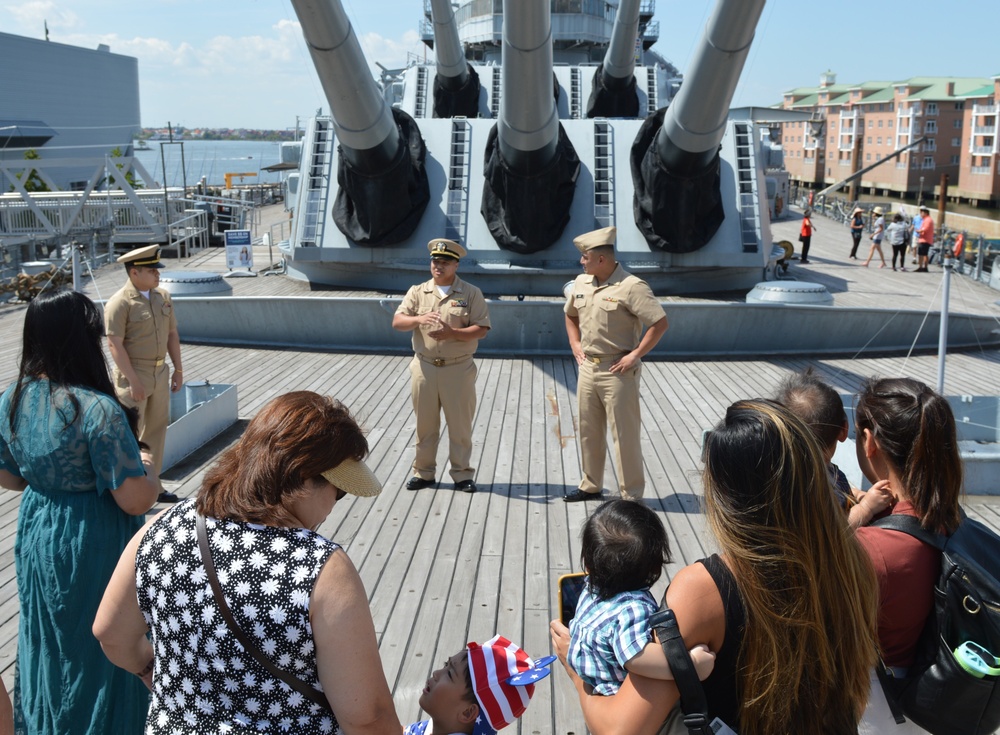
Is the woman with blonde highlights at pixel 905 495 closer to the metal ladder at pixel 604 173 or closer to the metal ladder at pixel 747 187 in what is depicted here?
the metal ladder at pixel 604 173

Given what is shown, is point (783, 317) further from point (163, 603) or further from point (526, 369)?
point (163, 603)

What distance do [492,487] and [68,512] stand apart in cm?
290

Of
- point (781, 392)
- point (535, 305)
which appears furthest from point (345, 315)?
point (781, 392)

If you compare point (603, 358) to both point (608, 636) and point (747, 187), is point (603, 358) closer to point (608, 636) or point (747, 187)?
point (608, 636)

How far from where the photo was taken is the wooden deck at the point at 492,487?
11.2 feet

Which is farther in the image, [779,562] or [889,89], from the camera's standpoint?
[889,89]

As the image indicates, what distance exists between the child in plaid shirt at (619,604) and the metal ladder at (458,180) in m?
7.56

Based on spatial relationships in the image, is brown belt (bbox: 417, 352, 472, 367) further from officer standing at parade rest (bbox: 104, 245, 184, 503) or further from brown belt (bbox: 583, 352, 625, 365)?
officer standing at parade rest (bbox: 104, 245, 184, 503)

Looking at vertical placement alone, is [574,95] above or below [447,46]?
below

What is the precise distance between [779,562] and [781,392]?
126cm

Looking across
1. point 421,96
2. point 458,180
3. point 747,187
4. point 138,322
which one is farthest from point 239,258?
point 138,322

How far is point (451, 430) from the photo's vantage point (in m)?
4.88

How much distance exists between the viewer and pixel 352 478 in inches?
65.3

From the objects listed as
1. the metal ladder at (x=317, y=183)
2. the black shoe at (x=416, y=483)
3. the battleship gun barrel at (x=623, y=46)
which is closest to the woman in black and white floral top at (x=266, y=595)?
the black shoe at (x=416, y=483)
